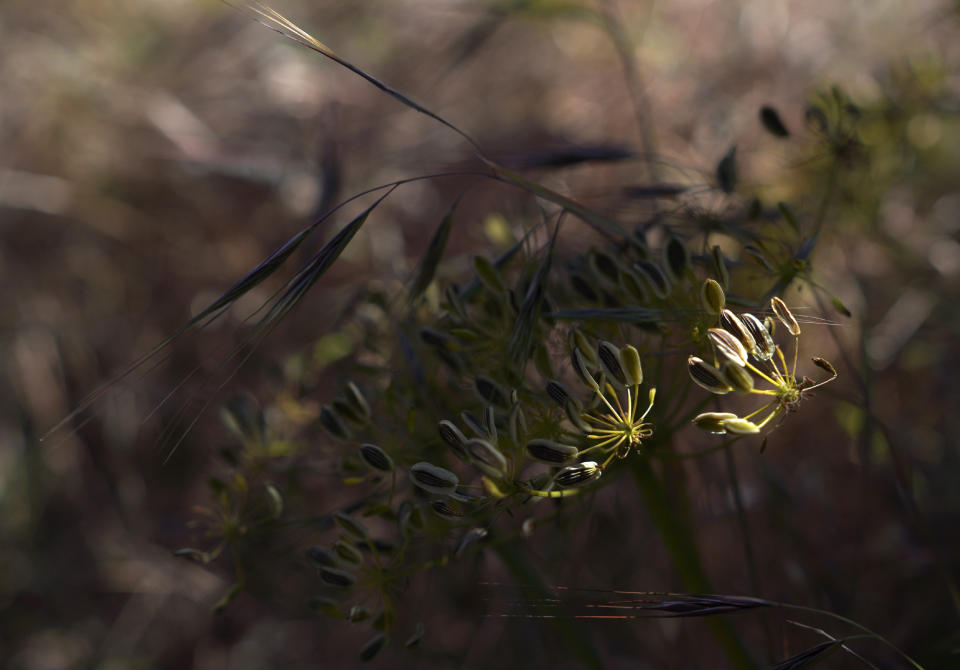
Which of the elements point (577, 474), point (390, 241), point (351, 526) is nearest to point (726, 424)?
point (577, 474)

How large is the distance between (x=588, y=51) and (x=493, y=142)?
1.47ft

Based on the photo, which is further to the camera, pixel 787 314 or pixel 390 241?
pixel 390 241

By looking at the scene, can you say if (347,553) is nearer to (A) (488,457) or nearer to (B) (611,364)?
(A) (488,457)

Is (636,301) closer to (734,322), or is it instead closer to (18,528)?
(734,322)

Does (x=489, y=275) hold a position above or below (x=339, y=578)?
above

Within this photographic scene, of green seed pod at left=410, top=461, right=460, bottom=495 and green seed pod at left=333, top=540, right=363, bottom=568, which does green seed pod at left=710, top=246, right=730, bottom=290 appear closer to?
green seed pod at left=410, top=461, right=460, bottom=495

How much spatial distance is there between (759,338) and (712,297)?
47 mm

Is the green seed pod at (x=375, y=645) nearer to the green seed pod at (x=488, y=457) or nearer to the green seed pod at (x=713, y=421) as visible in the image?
the green seed pod at (x=488, y=457)

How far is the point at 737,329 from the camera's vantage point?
1.71ft

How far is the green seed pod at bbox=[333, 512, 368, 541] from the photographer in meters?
0.61

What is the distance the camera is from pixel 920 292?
1.32m

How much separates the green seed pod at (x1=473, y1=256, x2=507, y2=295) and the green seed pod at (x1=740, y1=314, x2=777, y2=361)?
0.80 feet

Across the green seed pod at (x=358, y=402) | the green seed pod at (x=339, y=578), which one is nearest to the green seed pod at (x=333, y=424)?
the green seed pod at (x=358, y=402)

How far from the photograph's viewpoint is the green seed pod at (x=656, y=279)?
602mm
